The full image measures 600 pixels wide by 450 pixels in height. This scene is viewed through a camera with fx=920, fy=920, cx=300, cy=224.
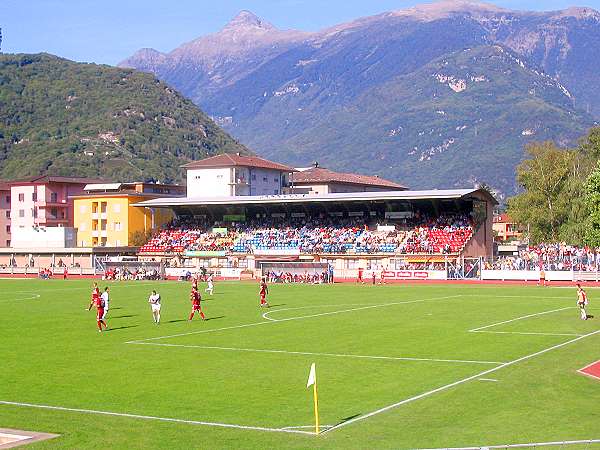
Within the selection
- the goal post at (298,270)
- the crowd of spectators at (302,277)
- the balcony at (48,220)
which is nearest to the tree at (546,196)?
the goal post at (298,270)

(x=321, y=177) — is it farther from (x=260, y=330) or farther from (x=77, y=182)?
(x=260, y=330)

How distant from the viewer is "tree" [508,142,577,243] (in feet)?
357

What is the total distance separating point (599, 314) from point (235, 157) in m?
93.7

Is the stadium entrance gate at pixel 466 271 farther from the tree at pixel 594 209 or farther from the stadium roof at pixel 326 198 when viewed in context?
the tree at pixel 594 209

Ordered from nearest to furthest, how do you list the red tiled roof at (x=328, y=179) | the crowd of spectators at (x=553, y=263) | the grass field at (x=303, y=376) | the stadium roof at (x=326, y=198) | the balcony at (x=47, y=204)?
the grass field at (x=303, y=376), the crowd of spectators at (x=553, y=263), the stadium roof at (x=326, y=198), the balcony at (x=47, y=204), the red tiled roof at (x=328, y=179)

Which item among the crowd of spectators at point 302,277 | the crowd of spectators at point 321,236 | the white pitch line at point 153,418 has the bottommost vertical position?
the white pitch line at point 153,418

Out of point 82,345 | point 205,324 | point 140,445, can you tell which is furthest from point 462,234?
point 140,445

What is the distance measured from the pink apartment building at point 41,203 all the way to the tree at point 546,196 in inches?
2512

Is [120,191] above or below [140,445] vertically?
above

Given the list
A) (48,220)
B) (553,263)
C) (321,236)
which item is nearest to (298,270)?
(321,236)

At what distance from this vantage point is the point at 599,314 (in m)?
47.0

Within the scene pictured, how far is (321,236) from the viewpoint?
330ft

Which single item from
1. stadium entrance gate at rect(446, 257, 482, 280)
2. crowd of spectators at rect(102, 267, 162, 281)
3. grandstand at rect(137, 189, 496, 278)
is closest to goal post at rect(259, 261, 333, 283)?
grandstand at rect(137, 189, 496, 278)

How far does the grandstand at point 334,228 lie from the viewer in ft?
304
